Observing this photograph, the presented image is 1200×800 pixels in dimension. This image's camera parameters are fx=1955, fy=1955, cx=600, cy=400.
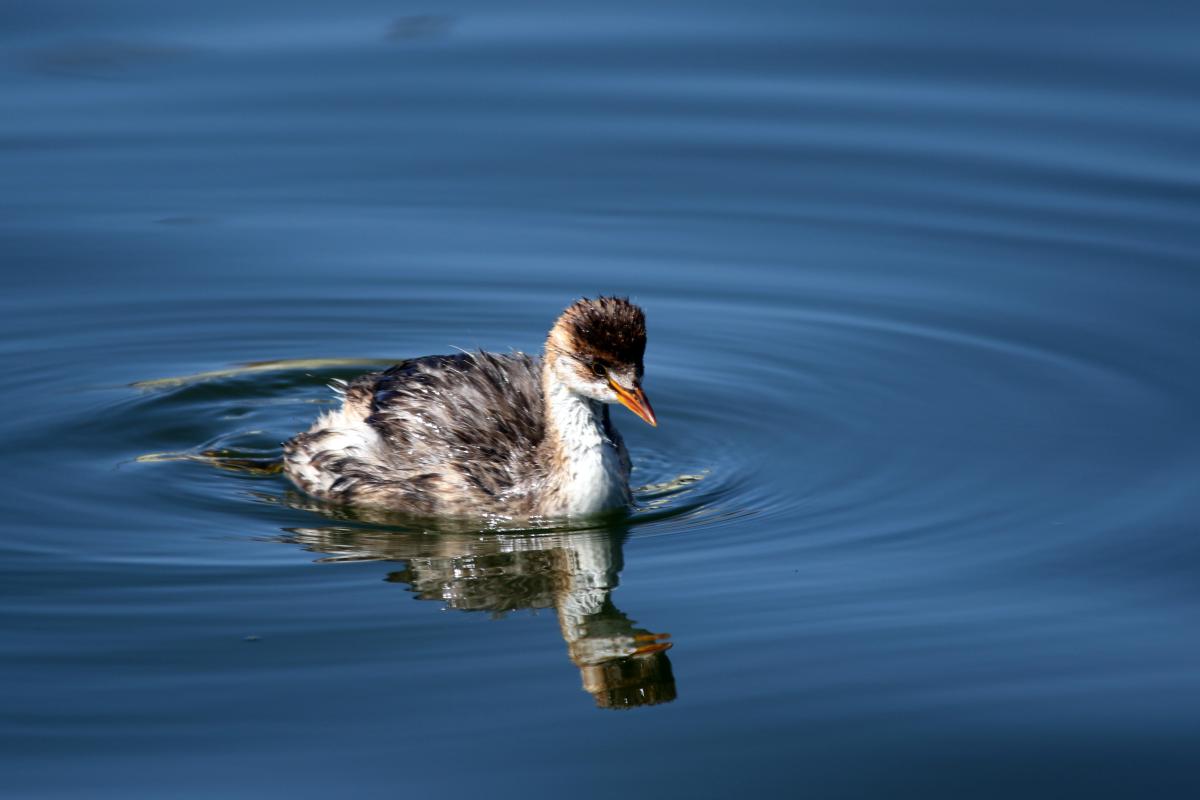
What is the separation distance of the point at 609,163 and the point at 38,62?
17.6 feet

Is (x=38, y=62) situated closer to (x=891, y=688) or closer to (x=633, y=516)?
(x=633, y=516)

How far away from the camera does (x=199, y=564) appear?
953 cm

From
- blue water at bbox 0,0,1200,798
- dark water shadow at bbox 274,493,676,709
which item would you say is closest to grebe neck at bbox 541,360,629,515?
dark water shadow at bbox 274,493,676,709

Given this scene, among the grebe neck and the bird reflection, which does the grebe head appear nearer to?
the grebe neck

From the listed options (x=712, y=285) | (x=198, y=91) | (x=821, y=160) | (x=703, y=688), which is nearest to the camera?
(x=703, y=688)

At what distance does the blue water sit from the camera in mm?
7980

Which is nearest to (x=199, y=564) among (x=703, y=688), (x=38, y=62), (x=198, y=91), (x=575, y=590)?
(x=575, y=590)

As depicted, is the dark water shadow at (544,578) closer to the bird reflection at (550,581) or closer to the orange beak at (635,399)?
the bird reflection at (550,581)

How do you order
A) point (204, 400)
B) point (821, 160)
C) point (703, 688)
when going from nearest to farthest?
point (703, 688), point (204, 400), point (821, 160)

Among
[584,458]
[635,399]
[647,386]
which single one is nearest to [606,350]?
[635,399]

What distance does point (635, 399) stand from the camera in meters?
9.97

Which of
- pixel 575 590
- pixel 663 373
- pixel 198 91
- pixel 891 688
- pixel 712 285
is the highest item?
pixel 198 91

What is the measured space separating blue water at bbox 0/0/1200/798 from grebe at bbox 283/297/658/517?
24 centimetres

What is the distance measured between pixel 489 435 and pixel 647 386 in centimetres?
177
